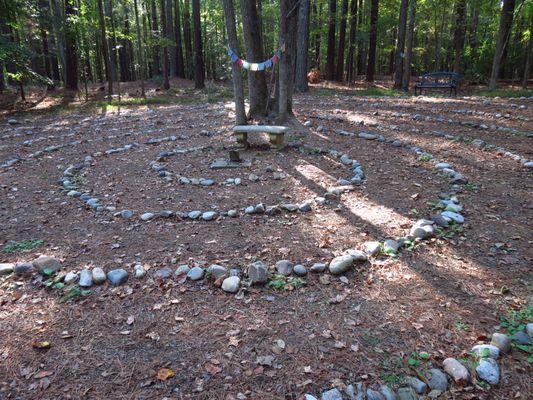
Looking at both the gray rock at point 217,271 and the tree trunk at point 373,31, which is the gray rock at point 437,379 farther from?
the tree trunk at point 373,31

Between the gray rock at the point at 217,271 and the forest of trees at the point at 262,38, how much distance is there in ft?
18.4

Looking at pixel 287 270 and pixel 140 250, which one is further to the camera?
pixel 140 250

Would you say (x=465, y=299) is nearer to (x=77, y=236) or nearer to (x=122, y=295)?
(x=122, y=295)

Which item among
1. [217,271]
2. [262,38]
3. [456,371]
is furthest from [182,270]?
[262,38]

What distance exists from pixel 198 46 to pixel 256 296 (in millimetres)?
17891

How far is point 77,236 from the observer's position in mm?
4398

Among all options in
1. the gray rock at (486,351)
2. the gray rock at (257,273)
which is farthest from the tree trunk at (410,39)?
the gray rock at (486,351)

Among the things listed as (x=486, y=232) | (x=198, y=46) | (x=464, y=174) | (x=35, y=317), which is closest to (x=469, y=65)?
(x=198, y=46)

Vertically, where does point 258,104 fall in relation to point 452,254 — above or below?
above

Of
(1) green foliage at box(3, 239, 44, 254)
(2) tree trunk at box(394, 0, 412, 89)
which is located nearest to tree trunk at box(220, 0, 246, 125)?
(1) green foliage at box(3, 239, 44, 254)

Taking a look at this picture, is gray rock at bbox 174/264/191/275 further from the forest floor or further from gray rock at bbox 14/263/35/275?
gray rock at bbox 14/263/35/275

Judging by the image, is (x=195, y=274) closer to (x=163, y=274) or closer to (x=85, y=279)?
(x=163, y=274)

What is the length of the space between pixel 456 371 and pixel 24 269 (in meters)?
3.67

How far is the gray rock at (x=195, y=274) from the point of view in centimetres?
346
